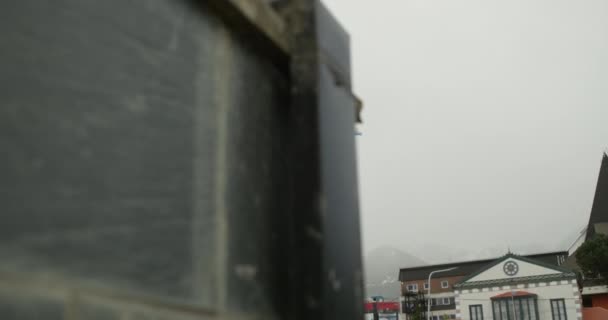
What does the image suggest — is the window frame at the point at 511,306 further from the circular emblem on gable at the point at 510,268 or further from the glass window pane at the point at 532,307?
the circular emblem on gable at the point at 510,268

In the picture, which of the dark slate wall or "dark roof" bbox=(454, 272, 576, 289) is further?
"dark roof" bbox=(454, 272, 576, 289)

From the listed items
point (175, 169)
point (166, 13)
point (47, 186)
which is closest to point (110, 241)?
point (47, 186)

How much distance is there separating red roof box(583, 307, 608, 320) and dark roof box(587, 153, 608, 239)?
59.4ft

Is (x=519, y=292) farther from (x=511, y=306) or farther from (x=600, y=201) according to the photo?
(x=600, y=201)

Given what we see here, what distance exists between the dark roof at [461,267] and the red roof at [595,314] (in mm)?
9215

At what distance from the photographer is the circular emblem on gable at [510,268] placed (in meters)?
39.4

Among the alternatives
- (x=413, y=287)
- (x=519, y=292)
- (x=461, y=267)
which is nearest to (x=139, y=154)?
(x=519, y=292)

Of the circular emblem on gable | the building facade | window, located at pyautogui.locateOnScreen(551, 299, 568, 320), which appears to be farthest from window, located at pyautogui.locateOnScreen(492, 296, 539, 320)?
the building facade

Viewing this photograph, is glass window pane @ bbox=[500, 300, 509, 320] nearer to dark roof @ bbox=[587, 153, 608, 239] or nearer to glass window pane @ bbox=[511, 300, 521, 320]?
glass window pane @ bbox=[511, 300, 521, 320]

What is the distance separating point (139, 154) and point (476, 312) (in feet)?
138

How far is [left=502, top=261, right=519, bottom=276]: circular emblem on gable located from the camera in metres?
39.4

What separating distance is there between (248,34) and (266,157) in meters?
0.49

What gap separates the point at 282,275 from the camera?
2.00 m

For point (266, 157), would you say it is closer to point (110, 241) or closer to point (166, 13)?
point (166, 13)
